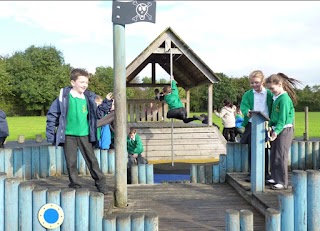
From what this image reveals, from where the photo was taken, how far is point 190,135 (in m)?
11.8

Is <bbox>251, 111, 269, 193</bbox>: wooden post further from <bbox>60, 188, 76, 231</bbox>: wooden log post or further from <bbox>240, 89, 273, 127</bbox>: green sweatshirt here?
<bbox>60, 188, 76, 231</bbox>: wooden log post

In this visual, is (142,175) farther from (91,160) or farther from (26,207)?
(26,207)

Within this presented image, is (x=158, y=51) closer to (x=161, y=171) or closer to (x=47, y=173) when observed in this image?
(x=161, y=171)

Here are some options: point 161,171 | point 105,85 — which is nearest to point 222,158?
point 161,171

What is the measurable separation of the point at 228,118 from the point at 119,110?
353 inches

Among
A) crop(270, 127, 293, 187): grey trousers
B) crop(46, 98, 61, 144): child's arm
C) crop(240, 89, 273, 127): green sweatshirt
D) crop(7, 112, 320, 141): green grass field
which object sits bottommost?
crop(7, 112, 320, 141): green grass field

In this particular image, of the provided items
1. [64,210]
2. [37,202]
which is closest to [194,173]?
[64,210]

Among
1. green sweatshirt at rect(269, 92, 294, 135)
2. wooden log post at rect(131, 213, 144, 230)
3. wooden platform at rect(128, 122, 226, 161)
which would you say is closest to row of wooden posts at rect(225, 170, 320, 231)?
green sweatshirt at rect(269, 92, 294, 135)

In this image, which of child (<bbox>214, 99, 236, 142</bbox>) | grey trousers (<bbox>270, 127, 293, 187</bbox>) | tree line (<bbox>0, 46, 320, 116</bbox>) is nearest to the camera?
grey trousers (<bbox>270, 127, 293, 187</bbox>)

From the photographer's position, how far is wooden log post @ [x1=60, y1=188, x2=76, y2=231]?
338 centimetres

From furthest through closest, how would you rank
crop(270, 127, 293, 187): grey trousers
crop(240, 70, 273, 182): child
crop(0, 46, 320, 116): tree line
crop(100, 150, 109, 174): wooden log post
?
crop(0, 46, 320, 116): tree line → crop(100, 150, 109, 174): wooden log post → crop(240, 70, 273, 182): child → crop(270, 127, 293, 187): grey trousers

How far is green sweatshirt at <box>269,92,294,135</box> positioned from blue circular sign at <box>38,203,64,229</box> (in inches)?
105

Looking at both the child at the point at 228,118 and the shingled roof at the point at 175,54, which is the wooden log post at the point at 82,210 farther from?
the child at the point at 228,118

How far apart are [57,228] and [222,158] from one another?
2.99 metres
